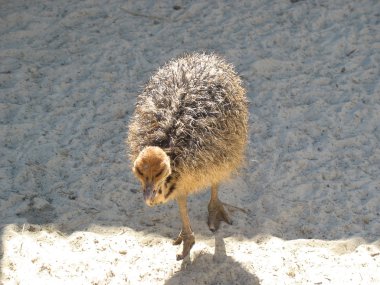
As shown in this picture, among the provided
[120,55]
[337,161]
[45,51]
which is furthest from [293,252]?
[45,51]

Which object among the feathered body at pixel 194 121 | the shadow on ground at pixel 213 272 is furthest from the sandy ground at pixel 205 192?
the feathered body at pixel 194 121

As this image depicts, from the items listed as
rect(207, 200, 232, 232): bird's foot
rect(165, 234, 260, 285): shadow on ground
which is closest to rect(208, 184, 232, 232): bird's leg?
rect(207, 200, 232, 232): bird's foot

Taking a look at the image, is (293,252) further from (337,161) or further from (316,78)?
(316,78)

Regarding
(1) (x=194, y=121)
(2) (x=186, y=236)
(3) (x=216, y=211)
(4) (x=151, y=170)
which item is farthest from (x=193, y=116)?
(3) (x=216, y=211)

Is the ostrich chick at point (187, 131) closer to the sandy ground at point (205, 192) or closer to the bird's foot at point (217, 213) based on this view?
the bird's foot at point (217, 213)

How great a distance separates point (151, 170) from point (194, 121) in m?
0.61

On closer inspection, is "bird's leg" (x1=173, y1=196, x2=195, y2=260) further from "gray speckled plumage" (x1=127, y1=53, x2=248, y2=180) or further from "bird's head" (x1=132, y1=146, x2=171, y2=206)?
"bird's head" (x1=132, y1=146, x2=171, y2=206)

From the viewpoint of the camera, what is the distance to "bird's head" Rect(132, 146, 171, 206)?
9.71 ft

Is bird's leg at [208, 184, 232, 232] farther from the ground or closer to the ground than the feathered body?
closer to the ground

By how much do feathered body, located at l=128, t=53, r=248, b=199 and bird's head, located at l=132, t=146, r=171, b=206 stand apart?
10.4 inches

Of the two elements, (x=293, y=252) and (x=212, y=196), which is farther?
(x=212, y=196)

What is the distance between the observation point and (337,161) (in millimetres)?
4539

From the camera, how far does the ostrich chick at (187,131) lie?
10.4 ft

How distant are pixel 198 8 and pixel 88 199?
2953 millimetres
